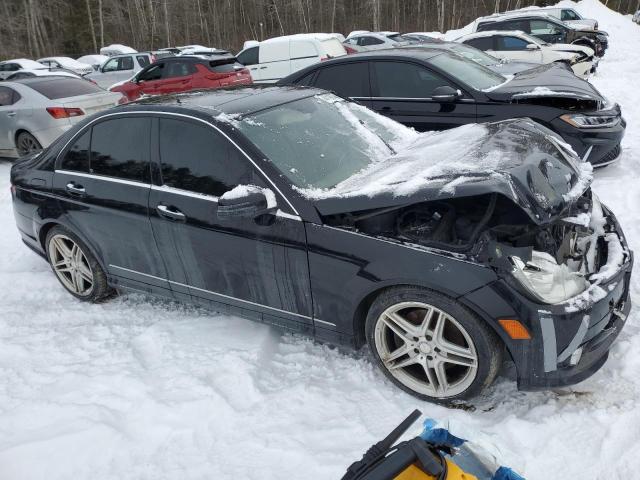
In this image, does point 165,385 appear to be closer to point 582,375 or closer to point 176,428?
point 176,428

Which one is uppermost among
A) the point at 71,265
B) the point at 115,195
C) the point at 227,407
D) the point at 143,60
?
the point at 115,195

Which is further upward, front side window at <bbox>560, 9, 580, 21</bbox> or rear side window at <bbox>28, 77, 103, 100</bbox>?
front side window at <bbox>560, 9, 580, 21</bbox>

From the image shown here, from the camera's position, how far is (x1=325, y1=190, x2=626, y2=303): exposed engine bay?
2582 mm

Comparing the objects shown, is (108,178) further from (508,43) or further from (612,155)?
(508,43)

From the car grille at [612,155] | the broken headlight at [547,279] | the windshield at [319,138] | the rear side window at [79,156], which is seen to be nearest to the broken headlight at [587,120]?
the car grille at [612,155]

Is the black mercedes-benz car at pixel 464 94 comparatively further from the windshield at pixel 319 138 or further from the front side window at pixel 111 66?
the front side window at pixel 111 66

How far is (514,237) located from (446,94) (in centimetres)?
338

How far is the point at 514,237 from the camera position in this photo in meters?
2.91

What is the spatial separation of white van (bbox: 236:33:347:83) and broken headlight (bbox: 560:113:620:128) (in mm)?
8512

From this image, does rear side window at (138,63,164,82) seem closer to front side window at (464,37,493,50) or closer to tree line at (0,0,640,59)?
front side window at (464,37,493,50)

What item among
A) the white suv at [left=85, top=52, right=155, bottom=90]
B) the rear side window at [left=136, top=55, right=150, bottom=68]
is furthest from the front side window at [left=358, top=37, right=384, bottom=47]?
the rear side window at [left=136, top=55, right=150, bottom=68]

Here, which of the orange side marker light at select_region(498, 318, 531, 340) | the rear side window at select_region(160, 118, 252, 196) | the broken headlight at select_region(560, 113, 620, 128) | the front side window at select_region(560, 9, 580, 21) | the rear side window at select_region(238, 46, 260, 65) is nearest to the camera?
the orange side marker light at select_region(498, 318, 531, 340)

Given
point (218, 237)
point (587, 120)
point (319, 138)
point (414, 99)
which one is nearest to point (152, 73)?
point (414, 99)

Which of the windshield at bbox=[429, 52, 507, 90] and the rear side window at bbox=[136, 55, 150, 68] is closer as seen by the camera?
the windshield at bbox=[429, 52, 507, 90]
